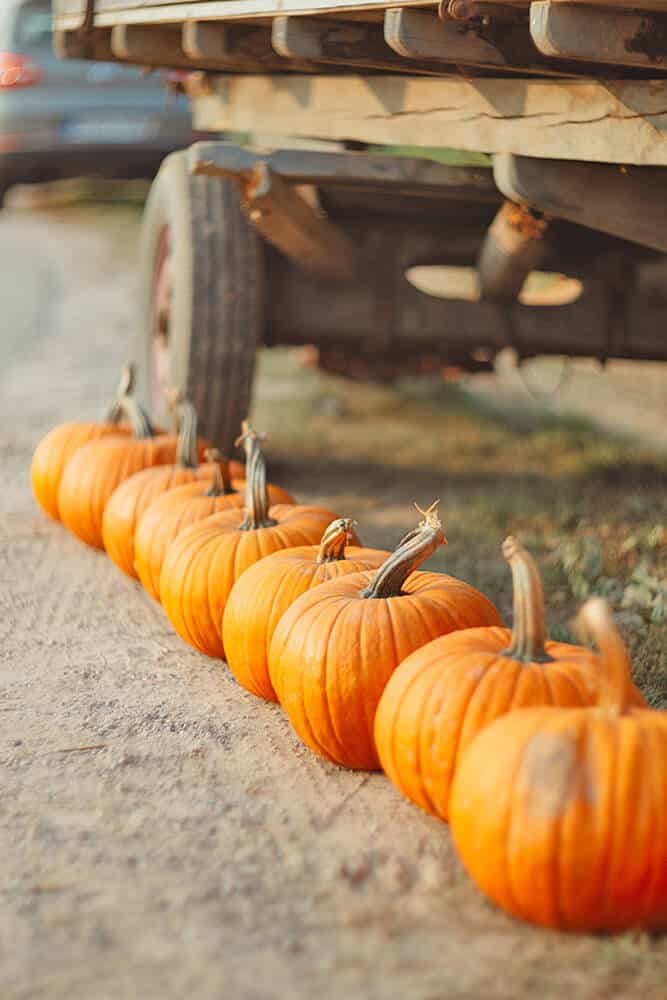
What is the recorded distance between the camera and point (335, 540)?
3020 millimetres

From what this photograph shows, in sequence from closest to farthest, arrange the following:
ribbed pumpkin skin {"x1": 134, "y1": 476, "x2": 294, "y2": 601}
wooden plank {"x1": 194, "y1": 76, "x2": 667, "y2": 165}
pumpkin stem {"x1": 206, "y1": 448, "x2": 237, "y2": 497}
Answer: wooden plank {"x1": 194, "y1": 76, "x2": 667, "y2": 165}, ribbed pumpkin skin {"x1": 134, "y1": 476, "x2": 294, "y2": 601}, pumpkin stem {"x1": 206, "y1": 448, "x2": 237, "y2": 497}

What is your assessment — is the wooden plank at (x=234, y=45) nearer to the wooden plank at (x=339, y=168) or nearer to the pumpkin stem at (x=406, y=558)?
the wooden plank at (x=339, y=168)

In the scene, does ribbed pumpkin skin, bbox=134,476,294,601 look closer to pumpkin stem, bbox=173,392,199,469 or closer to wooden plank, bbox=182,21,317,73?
pumpkin stem, bbox=173,392,199,469

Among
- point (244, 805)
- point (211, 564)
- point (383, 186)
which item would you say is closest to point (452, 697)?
point (244, 805)

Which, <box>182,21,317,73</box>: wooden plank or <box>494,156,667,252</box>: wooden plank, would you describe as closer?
<box>494,156,667,252</box>: wooden plank

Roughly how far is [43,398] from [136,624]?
426cm

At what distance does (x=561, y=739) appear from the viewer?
6.58 feet

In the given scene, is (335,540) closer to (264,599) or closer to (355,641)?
(264,599)

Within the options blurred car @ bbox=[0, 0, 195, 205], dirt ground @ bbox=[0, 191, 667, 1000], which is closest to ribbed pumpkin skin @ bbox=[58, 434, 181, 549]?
dirt ground @ bbox=[0, 191, 667, 1000]

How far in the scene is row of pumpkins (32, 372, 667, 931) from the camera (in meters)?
1.97

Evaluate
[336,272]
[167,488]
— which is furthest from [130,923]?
[336,272]

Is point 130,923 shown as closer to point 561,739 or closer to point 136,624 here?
point 561,739

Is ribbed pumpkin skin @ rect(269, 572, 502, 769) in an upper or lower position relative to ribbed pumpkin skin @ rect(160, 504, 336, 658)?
upper

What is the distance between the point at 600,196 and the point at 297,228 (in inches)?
45.7
